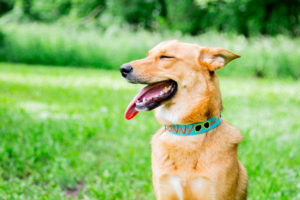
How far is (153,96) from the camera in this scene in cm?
257

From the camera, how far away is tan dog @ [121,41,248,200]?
2422 millimetres

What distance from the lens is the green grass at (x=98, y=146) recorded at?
12.4 ft

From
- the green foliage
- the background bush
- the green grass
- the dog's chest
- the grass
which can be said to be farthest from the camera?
the green foliage

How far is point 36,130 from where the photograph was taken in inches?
205

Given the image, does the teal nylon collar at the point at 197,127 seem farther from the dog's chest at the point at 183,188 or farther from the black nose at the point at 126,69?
the black nose at the point at 126,69

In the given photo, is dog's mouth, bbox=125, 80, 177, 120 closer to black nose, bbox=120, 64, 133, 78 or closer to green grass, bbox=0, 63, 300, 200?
black nose, bbox=120, 64, 133, 78

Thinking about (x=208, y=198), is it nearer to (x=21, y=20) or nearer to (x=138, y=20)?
(x=138, y=20)

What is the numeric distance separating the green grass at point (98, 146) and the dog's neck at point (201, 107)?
148 centimetres

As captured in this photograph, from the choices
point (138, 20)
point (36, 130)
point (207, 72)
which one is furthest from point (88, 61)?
point (207, 72)

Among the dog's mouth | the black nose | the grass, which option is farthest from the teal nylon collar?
the grass

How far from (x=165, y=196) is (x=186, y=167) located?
0.30 m

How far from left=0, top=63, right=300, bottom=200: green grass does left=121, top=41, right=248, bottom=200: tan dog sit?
128 centimetres

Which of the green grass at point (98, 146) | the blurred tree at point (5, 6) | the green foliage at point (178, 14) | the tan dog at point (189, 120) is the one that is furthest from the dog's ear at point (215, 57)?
the blurred tree at point (5, 6)

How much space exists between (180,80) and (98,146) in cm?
273
